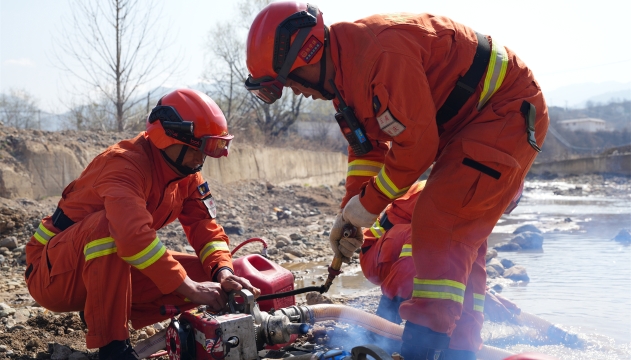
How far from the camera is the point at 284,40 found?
9.02 ft

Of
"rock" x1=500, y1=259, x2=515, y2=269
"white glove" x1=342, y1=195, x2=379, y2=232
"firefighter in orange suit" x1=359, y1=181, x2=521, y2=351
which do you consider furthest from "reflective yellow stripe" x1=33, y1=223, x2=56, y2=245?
"rock" x1=500, y1=259, x2=515, y2=269

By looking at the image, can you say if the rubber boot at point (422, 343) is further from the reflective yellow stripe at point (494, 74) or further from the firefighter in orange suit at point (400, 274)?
the reflective yellow stripe at point (494, 74)

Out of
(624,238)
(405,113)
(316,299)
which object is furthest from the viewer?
(624,238)

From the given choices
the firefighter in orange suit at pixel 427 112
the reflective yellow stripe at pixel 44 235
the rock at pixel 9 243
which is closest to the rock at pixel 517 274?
the firefighter in orange suit at pixel 427 112

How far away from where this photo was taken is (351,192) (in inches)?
134

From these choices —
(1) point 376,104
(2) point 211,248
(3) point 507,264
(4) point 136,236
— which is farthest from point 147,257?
(3) point 507,264

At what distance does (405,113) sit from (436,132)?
8.8 inches

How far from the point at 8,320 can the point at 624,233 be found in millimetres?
8429

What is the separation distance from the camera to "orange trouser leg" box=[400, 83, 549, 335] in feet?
8.79

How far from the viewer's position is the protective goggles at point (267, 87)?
288 centimetres

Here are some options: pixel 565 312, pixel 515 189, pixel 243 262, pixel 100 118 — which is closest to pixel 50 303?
pixel 243 262

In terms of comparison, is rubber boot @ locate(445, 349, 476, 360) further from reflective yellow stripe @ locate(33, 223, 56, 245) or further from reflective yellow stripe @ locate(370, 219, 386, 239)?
reflective yellow stripe @ locate(33, 223, 56, 245)

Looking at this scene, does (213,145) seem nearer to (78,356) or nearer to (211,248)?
(211,248)

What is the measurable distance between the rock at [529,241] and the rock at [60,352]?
6.34 meters
